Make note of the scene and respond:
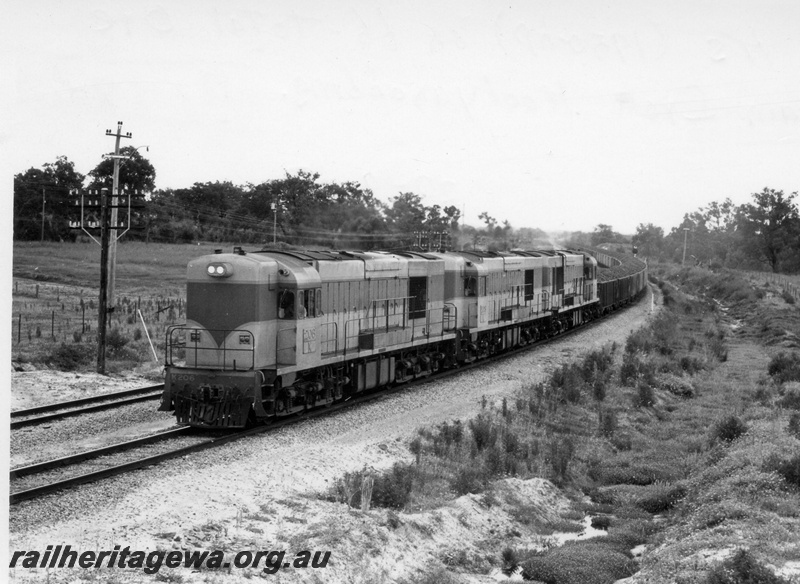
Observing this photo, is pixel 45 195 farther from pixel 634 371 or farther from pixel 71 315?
pixel 634 371

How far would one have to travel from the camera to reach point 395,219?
52.7 metres

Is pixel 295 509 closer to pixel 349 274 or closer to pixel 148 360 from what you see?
pixel 349 274

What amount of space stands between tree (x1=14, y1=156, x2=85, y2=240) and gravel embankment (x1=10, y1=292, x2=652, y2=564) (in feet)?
127

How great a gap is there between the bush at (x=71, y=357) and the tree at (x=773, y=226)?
89638mm

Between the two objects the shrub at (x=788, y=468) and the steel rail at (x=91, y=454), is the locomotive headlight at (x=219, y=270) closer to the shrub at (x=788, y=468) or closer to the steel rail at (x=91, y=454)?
the steel rail at (x=91, y=454)

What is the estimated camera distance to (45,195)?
5356 cm

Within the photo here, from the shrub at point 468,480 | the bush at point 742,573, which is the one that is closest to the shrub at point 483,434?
the shrub at point 468,480

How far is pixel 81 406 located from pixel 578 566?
12.8 meters

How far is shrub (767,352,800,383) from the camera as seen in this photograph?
31.6 metres

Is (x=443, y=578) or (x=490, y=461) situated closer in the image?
(x=443, y=578)

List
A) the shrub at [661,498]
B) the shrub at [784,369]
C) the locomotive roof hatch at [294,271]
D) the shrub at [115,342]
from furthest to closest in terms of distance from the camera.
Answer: the shrub at [784,369]
the shrub at [115,342]
the locomotive roof hatch at [294,271]
the shrub at [661,498]

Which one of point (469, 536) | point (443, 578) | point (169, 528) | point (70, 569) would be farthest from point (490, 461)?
point (70, 569)

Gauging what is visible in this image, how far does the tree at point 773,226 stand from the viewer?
10050cm

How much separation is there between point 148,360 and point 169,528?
19.8 metres
